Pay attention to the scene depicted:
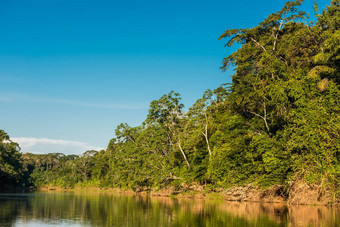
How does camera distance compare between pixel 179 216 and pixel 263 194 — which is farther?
pixel 263 194

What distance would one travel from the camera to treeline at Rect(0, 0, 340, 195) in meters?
26.2

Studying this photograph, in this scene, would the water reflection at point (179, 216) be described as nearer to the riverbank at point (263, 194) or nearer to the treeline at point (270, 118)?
the riverbank at point (263, 194)

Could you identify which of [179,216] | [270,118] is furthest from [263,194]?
[179,216]

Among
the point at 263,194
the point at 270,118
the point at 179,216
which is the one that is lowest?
the point at 179,216

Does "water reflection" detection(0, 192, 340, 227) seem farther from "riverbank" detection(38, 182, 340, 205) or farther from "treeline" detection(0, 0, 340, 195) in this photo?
"treeline" detection(0, 0, 340, 195)

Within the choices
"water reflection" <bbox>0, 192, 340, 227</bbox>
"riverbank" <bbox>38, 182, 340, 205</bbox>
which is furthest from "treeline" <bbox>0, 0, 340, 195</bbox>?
"water reflection" <bbox>0, 192, 340, 227</bbox>

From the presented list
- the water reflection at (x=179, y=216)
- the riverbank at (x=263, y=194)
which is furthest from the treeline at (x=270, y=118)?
the water reflection at (x=179, y=216)

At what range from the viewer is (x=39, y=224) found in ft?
61.2

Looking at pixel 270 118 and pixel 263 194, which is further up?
pixel 270 118

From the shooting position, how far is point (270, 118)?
34.5m

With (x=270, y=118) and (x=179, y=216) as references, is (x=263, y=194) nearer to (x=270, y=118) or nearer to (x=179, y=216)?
(x=270, y=118)

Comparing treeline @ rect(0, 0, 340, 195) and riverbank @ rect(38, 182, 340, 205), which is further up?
treeline @ rect(0, 0, 340, 195)

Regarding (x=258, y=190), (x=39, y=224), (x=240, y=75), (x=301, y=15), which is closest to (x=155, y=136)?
(x=240, y=75)

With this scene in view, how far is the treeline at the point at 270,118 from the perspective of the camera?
2617cm
